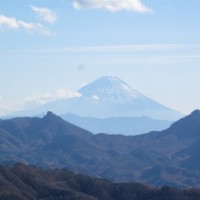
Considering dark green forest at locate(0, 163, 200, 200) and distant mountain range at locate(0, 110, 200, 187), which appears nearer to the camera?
dark green forest at locate(0, 163, 200, 200)

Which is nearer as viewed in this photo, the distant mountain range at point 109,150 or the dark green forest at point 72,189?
the dark green forest at point 72,189

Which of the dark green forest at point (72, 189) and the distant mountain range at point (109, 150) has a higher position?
the distant mountain range at point (109, 150)

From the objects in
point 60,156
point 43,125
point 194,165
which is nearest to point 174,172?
point 194,165

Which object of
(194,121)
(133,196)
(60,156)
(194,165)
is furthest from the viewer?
(194,121)

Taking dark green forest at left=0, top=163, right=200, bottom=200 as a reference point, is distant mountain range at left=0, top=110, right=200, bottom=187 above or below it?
above

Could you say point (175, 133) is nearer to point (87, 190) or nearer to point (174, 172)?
point (174, 172)
